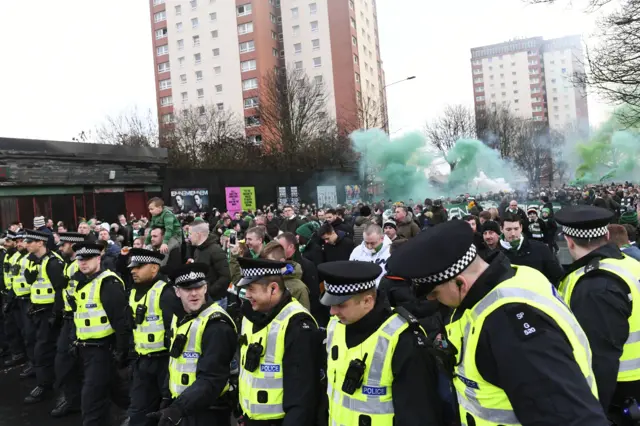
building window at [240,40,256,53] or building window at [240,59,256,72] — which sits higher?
building window at [240,40,256,53]

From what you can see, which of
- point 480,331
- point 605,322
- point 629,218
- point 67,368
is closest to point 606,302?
point 605,322

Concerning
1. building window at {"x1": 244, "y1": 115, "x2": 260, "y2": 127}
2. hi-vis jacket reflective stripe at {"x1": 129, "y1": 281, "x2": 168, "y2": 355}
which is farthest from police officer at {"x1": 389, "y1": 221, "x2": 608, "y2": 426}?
building window at {"x1": 244, "y1": 115, "x2": 260, "y2": 127}

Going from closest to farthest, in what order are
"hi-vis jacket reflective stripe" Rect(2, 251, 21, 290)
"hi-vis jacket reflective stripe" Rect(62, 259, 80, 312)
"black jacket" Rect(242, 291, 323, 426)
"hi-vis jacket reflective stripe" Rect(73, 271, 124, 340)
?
"black jacket" Rect(242, 291, 323, 426), "hi-vis jacket reflective stripe" Rect(73, 271, 124, 340), "hi-vis jacket reflective stripe" Rect(62, 259, 80, 312), "hi-vis jacket reflective stripe" Rect(2, 251, 21, 290)

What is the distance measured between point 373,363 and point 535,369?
1.05m

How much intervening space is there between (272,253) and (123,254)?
416cm

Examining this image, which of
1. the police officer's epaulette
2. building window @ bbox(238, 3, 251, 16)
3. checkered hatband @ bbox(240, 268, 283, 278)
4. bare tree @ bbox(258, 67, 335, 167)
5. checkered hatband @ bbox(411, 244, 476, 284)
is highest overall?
building window @ bbox(238, 3, 251, 16)

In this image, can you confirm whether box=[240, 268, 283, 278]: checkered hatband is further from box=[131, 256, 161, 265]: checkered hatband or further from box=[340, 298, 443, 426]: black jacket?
box=[131, 256, 161, 265]: checkered hatband

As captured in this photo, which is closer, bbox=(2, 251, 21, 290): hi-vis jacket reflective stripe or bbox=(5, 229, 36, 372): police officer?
bbox=(5, 229, 36, 372): police officer

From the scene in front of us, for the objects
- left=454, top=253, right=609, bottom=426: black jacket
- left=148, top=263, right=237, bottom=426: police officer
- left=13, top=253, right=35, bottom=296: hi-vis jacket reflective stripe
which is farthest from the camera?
left=13, top=253, right=35, bottom=296: hi-vis jacket reflective stripe

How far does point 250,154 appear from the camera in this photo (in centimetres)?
3475

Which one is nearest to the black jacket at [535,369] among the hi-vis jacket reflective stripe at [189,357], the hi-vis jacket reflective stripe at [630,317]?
the hi-vis jacket reflective stripe at [630,317]

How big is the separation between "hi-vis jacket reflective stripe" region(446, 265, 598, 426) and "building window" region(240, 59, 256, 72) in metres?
57.6

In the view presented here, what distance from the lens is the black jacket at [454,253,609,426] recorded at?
1.47 meters

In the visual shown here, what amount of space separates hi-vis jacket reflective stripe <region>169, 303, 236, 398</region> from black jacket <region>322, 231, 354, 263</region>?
385 centimetres
